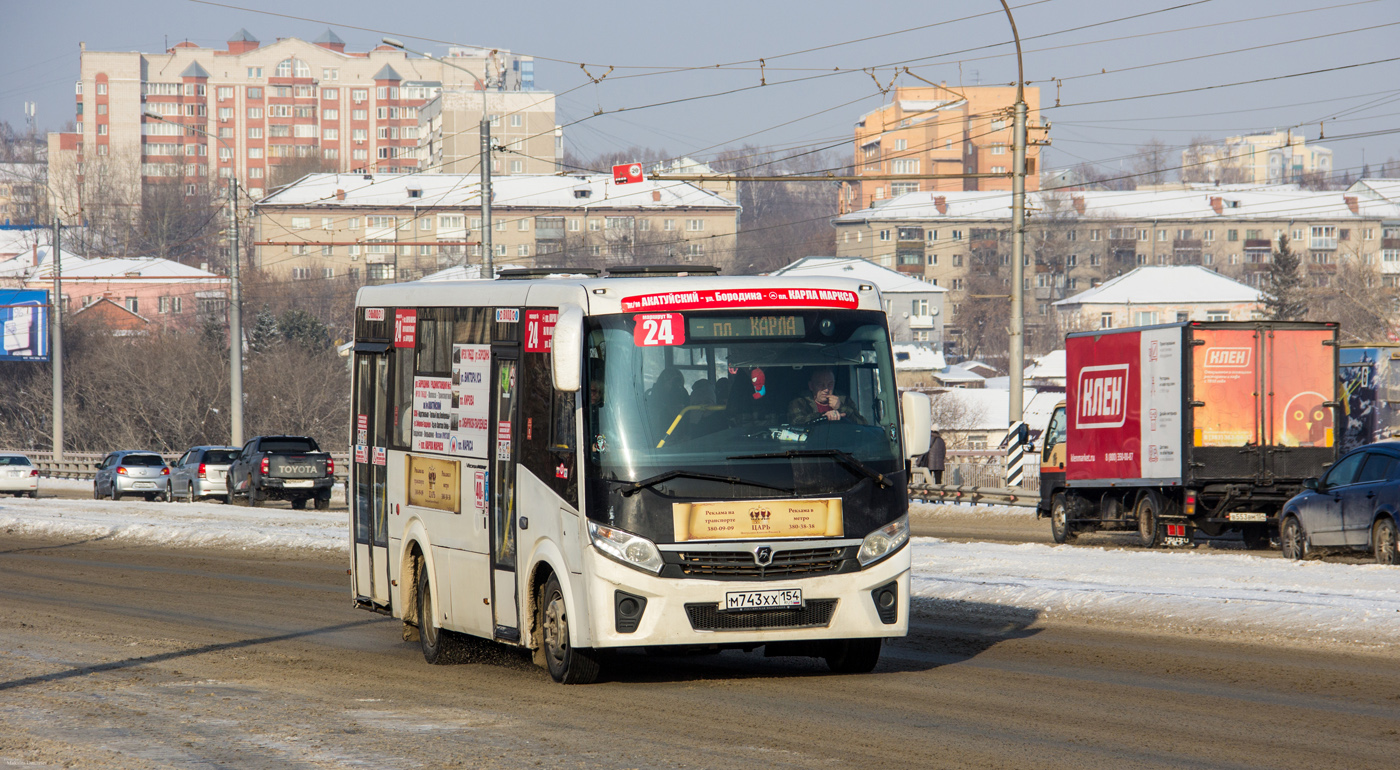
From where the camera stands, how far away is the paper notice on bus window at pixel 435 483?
11.3m

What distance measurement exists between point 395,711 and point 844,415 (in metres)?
3.17

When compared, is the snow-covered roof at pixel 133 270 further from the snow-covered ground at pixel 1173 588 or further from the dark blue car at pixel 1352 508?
the dark blue car at pixel 1352 508

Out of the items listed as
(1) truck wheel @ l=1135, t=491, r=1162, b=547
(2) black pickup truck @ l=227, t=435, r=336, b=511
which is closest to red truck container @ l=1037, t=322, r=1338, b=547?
(1) truck wheel @ l=1135, t=491, r=1162, b=547

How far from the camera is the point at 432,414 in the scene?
38.2 ft

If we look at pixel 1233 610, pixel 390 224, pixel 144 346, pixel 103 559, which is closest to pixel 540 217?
pixel 390 224

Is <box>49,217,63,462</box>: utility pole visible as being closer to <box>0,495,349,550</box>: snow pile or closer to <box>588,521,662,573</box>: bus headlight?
<box>0,495,349,550</box>: snow pile

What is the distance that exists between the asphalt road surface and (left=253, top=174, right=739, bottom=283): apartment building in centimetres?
12163

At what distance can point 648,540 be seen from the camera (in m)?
9.52

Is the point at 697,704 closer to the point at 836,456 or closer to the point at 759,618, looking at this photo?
the point at 759,618

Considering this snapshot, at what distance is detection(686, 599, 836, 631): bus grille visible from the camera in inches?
378

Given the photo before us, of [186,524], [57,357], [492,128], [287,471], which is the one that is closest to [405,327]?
[186,524]

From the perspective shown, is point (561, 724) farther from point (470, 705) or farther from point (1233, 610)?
point (1233, 610)

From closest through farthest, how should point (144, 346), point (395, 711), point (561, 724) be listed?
point (561, 724), point (395, 711), point (144, 346)

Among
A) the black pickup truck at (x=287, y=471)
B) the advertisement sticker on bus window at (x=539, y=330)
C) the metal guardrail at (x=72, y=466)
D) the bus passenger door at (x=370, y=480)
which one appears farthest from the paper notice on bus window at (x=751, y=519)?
the metal guardrail at (x=72, y=466)
